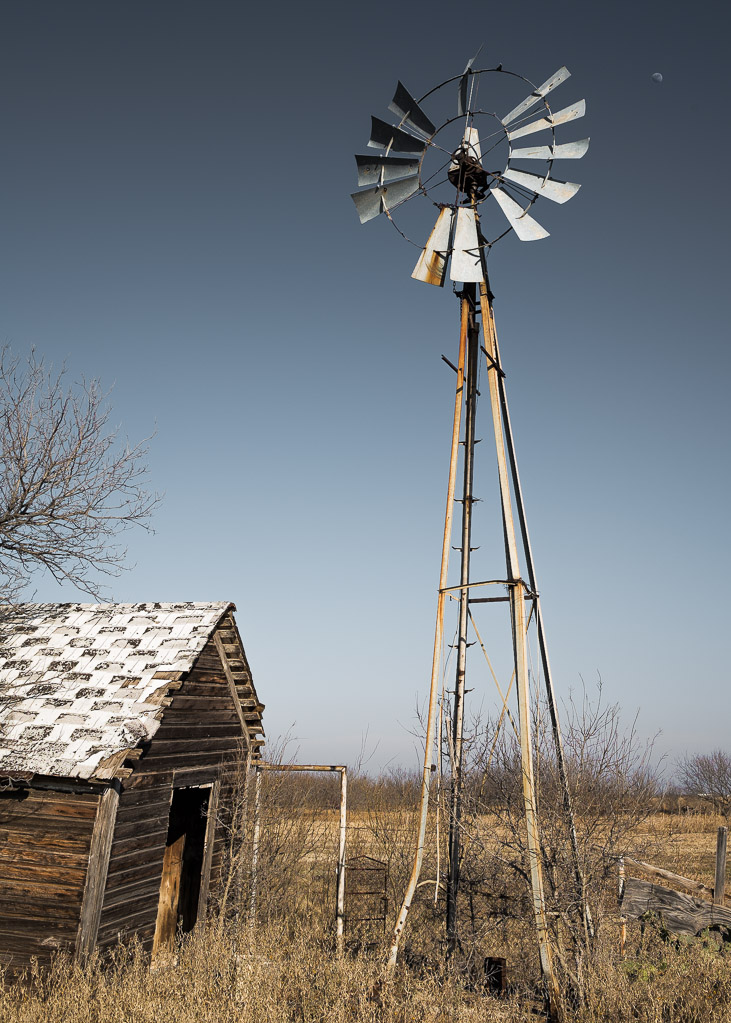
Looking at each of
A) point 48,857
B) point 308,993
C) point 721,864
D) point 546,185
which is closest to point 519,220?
point 546,185

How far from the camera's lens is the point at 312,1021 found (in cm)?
618

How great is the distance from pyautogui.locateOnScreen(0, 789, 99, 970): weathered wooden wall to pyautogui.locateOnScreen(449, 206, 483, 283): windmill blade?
25.5 feet

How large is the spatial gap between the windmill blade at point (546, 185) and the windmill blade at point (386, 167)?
4.17ft

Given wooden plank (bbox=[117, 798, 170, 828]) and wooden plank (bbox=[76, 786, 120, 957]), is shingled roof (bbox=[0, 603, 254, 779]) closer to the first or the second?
wooden plank (bbox=[76, 786, 120, 957])

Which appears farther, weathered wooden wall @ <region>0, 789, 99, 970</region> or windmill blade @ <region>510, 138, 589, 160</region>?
windmill blade @ <region>510, 138, 589, 160</region>

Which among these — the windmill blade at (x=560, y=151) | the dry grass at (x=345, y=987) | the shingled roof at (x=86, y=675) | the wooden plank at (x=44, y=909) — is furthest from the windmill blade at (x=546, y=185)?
the wooden plank at (x=44, y=909)

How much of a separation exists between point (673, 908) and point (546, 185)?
990 centimetres

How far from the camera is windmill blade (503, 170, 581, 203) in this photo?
895 cm

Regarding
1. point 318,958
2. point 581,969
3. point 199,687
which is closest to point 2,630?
point 199,687

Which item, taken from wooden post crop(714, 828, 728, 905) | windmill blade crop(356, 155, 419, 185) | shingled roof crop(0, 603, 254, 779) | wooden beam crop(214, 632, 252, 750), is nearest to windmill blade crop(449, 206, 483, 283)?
windmill blade crop(356, 155, 419, 185)

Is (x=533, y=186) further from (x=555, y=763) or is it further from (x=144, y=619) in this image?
(x=144, y=619)

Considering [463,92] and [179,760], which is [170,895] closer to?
[179,760]

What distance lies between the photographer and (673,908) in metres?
9.80

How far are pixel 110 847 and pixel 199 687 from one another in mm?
2680
